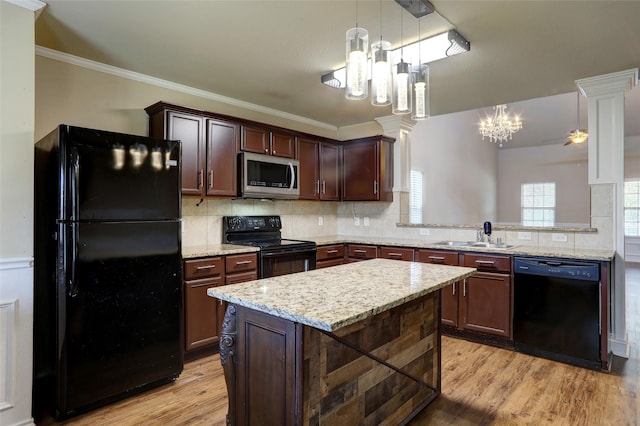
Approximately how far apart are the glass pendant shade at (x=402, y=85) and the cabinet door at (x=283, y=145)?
2154 mm

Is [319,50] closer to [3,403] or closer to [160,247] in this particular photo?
[160,247]

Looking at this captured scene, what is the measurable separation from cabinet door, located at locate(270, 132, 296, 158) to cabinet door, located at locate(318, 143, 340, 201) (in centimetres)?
49

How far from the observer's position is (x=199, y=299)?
297 centimetres

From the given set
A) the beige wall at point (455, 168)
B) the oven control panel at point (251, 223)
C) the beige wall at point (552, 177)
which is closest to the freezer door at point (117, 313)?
the oven control panel at point (251, 223)

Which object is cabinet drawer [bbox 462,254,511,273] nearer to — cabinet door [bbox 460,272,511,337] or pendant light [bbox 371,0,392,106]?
cabinet door [bbox 460,272,511,337]

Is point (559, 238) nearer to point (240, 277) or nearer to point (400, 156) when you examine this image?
point (400, 156)

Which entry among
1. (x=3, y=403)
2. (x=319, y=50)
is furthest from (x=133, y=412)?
(x=319, y=50)

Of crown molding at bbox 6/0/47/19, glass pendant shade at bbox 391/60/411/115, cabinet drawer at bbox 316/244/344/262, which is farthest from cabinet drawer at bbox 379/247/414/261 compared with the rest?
crown molding at bbox 6/0/47/19

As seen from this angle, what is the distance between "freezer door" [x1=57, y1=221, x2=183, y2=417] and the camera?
2160mm

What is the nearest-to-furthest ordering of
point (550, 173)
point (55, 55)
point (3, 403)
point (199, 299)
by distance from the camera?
point (3, 403), point (55, 55), point (199, 299), point (550, 173)

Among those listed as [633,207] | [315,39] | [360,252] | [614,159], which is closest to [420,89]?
[315,39]

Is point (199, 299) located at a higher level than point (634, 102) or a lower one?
lower

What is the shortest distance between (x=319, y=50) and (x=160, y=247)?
1849 millimetres

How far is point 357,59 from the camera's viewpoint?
176 centimetres
